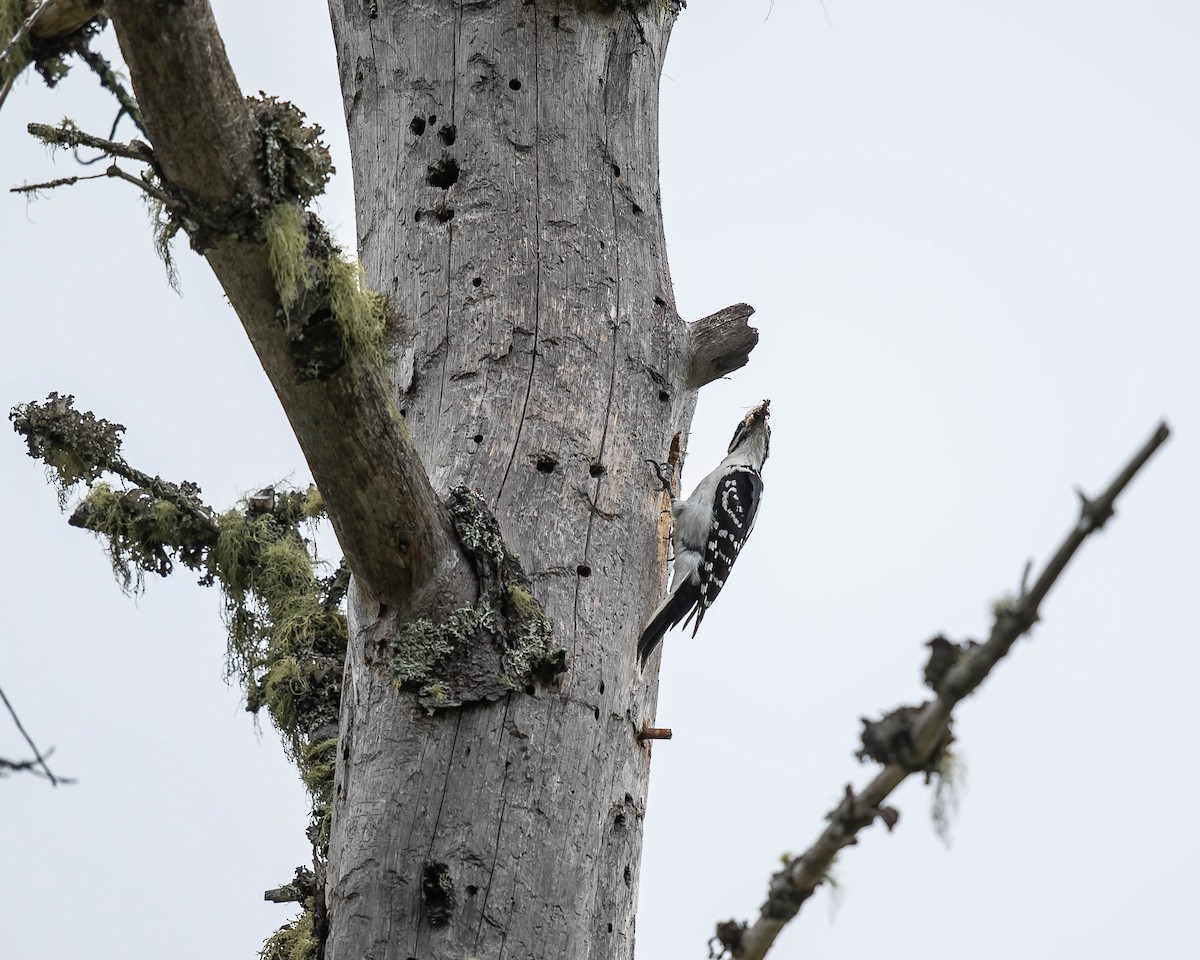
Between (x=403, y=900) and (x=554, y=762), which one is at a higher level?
(x=554, y=762)

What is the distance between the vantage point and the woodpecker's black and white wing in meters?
5.35

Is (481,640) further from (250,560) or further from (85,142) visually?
(250,560)

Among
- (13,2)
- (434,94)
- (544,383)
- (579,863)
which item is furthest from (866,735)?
(434,94)

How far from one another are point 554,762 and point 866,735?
1.35 meters

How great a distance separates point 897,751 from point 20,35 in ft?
6.87

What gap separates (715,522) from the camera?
5668 millimetres

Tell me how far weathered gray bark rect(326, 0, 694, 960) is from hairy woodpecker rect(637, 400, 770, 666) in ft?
1.47

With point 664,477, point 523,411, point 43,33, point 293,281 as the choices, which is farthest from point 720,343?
point 43,33

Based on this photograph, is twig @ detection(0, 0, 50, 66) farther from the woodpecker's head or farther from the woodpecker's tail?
the woodpecker's head

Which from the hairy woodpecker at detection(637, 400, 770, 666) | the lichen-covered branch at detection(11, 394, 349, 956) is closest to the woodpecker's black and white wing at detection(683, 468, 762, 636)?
the hairy woodpecker at detection(637, 400, 770, 666)

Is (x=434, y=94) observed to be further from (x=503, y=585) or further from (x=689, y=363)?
(x=503, y=585)

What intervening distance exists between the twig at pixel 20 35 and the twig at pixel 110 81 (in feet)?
0.37

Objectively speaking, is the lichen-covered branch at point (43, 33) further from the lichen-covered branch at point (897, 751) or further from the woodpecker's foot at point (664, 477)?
the lichen-covered branch at point (897, 751)

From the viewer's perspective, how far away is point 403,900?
2711 millimetres
